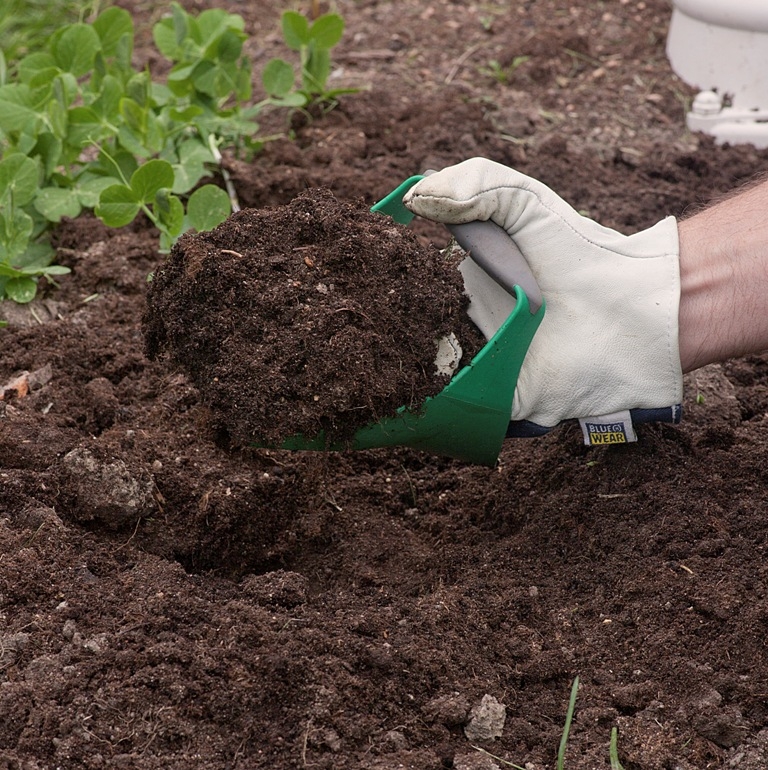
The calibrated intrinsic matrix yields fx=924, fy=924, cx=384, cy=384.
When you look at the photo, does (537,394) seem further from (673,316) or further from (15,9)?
(15,9)

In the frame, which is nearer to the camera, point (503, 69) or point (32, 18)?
point (503, 69)

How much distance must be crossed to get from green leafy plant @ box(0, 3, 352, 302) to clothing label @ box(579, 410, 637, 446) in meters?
1.08

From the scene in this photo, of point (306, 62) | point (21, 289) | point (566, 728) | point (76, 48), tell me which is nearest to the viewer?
point (566, 728)

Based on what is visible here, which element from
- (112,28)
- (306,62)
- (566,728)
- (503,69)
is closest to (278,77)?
(306,62)

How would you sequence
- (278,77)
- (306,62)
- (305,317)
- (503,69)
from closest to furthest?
(305,317) → (278,77) → (306,62) → (503,69)

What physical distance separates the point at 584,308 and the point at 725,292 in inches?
10.6

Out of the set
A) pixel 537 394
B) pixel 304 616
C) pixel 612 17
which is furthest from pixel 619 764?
pixel 612 17

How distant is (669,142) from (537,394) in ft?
6.02

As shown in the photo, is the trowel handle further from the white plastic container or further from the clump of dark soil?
the white plastic container

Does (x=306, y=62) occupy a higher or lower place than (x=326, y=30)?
lower

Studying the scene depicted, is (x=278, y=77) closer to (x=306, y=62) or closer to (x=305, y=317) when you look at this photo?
(x=306, y=62)

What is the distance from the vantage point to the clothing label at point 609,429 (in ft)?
5.96

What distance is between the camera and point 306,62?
311 centimetres

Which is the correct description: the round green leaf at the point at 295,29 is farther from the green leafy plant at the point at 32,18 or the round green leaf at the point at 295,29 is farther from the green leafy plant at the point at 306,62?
the green leafy plant at the point at 32,18
